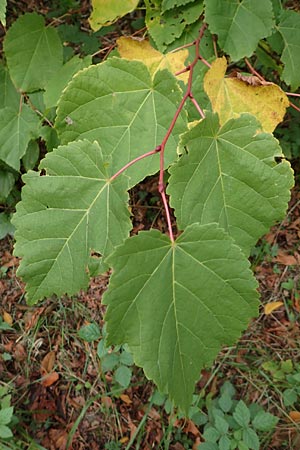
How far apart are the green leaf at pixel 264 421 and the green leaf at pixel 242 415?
4cm

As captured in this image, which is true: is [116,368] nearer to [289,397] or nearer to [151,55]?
[289,397]

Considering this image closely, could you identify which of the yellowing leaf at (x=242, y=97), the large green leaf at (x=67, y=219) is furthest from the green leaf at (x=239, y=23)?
the large green leaf at (x=67, y=219)

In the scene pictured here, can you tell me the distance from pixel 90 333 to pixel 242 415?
2.13 ft

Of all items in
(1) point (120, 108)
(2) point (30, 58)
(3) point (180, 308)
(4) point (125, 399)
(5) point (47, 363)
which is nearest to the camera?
(3) point (180, 308)

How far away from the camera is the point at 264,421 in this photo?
1747mm

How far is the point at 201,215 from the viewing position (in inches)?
35.1

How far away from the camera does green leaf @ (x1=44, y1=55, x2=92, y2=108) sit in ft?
4.39

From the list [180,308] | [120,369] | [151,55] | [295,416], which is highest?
[151,55]

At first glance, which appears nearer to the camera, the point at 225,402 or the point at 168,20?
the point at 168,20

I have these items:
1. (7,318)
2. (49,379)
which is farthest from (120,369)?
(7,318)

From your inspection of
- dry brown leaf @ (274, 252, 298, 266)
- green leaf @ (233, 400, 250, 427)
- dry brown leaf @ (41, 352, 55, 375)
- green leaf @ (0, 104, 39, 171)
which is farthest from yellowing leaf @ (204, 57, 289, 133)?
dry brown leaf @ (41, 352, 55, 375)

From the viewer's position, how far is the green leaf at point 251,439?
5.56 feet

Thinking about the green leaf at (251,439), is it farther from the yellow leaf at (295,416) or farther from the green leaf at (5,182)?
the green leaf at (5,182)

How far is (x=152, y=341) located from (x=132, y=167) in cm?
35
